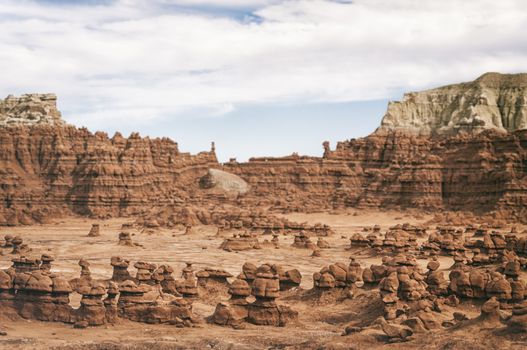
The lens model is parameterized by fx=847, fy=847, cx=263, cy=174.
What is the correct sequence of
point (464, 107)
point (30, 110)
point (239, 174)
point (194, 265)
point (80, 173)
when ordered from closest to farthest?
point (194, 265), point (80, 173), point (30, 110), point (239, 174), point (464, 107)

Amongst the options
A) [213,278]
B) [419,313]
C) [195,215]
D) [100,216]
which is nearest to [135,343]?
[419,313]

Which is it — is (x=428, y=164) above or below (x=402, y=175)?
above

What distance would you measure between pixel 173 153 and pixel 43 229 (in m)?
24.1

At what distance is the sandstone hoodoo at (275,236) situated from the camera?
2148 cm

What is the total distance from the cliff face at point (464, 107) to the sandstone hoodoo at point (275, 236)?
10.2 inches

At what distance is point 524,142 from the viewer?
69562 millimetres

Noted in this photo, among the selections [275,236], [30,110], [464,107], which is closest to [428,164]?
[275,236]

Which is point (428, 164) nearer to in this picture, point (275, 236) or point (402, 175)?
point (402, 175)

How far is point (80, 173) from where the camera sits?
2896 inches

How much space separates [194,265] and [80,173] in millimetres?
38947

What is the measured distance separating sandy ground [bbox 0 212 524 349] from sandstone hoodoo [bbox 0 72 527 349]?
0.11 meters

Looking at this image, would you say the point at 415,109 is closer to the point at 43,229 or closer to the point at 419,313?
the point at 43,229

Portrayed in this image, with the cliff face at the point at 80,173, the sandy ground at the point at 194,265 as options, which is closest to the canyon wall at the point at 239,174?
the cliff face at the point at 80,173

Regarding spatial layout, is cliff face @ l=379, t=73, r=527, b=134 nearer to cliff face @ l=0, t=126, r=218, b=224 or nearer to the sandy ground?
the sandy ground
